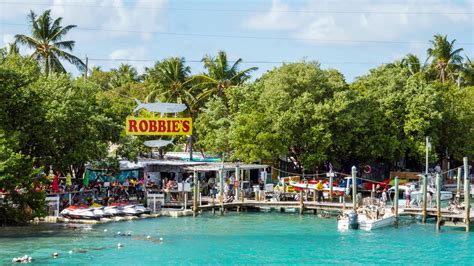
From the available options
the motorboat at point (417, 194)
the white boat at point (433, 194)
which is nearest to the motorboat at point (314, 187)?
the motorboat at point (417, 194)

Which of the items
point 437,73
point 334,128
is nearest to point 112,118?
point 334,128

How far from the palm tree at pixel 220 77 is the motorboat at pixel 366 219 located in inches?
1070

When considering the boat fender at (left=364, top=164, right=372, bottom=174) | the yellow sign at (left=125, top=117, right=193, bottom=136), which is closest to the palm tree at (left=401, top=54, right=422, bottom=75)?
the boat fender at (left=364, top=164, right=372, bottom=174)

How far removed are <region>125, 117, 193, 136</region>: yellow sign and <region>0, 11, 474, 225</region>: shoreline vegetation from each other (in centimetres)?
269

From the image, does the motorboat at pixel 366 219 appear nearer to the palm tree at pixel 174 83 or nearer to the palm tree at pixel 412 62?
the palm tree at pixel 174 83

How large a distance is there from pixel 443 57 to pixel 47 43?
154 ft

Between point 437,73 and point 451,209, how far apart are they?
135 feet

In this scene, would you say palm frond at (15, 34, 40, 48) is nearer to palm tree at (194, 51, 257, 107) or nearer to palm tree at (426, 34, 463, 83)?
palm tree at (194, 51, 257, 107)

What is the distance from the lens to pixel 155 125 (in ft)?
171

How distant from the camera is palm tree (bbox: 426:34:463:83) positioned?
85.5 metres

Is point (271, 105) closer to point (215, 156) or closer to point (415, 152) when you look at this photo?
point (215, 156)

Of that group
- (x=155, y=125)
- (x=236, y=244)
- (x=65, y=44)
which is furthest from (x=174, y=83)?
(x=236, y=244)

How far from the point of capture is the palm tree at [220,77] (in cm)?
7238

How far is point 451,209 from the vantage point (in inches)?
1950
